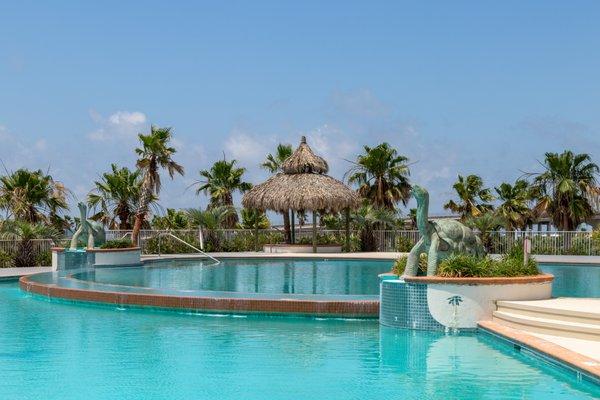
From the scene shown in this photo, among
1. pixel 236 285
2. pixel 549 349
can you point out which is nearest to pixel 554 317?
pixel 549 349

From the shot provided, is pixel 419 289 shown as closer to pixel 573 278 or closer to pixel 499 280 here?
pixel 499 280

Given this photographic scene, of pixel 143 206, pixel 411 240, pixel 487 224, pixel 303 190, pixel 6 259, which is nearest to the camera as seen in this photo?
pixel 6 259

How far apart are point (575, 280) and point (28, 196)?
19.1m

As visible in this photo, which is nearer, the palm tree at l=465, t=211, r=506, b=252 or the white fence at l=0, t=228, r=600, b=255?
the palm tree at l=465, t=211, r=506, b=252

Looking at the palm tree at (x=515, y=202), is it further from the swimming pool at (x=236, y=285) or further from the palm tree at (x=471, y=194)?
the swimming pool at (x=236, y=285)

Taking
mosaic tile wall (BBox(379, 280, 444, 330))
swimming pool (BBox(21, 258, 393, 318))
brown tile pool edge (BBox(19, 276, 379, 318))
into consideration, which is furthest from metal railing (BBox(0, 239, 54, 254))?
mosaic tile wall (BBox(379, 280, 444, 330))

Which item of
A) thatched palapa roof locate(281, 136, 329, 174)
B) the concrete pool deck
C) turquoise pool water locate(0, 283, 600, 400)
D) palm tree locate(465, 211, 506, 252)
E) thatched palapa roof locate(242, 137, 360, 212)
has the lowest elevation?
turquoise pool water locate(0, 283, 600, 400)

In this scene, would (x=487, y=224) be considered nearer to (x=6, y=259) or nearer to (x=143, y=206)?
(x=143, y=206)

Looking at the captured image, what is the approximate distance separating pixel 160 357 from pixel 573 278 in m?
13.4

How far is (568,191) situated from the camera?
32906mm

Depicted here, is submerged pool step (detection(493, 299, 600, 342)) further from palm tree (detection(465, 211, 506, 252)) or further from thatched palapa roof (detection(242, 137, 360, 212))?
thatched palapa roof (detection(242, 137, 360, 212))

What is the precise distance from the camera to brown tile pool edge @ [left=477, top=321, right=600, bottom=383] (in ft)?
24.4

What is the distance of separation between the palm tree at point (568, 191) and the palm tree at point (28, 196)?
815 inches

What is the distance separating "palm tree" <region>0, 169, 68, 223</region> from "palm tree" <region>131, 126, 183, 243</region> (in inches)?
136
